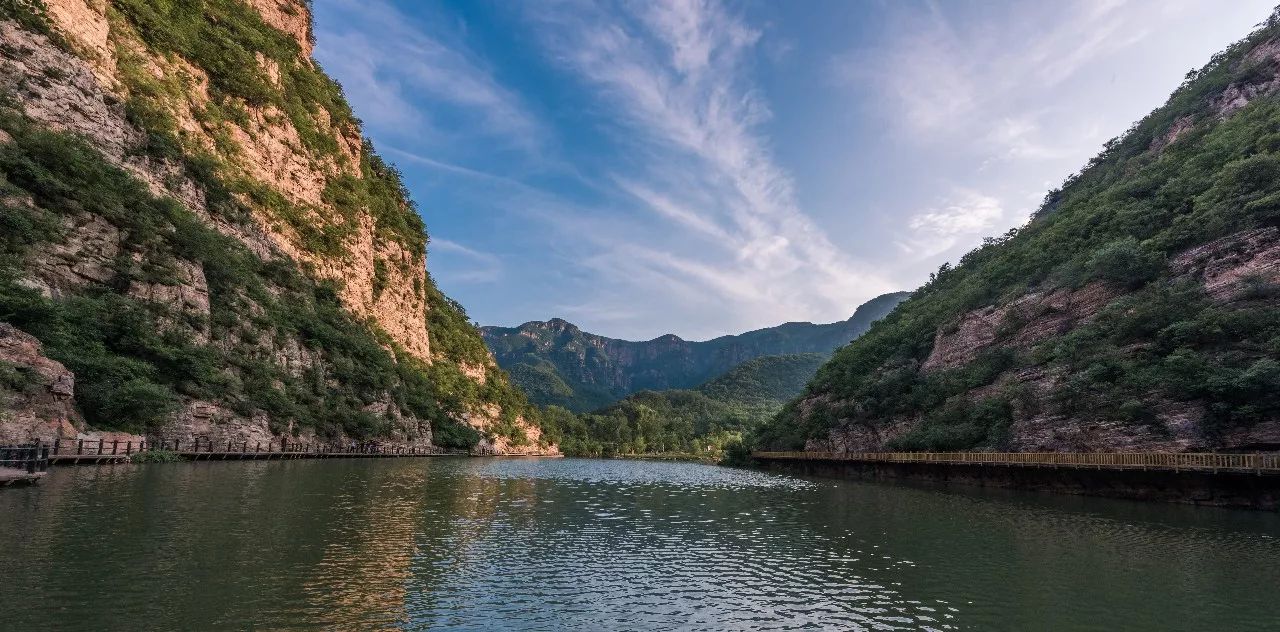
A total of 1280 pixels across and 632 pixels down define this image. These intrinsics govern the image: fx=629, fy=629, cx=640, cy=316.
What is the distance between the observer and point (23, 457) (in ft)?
94.0

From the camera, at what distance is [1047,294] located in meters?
71.1

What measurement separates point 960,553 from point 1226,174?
63065 mm

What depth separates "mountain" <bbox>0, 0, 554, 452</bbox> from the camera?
44375mm

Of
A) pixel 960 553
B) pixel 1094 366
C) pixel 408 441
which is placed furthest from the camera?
pixel 408 441

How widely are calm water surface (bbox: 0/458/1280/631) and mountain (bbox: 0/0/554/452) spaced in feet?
54.9

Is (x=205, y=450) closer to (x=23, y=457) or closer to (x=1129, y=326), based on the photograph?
(x=23, y=457)

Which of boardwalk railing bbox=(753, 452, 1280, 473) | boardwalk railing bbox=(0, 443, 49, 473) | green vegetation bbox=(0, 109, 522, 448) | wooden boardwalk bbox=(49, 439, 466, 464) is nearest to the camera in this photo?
boardwalk railing bbox=(0, 443, 49, 473)

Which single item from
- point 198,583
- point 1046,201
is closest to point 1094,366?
point 198,583

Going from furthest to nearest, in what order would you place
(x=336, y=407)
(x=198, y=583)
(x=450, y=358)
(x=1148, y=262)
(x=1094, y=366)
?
(x=450, y=358) < (x=336, y=407) < (x=1148, y=262) < (x=1094, y=366) < (x=198, y=583)

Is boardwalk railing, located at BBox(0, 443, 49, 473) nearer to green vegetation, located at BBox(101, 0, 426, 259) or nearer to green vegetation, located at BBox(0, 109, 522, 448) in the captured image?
green vegetation, located at BBox(0, 109, 522, 448)

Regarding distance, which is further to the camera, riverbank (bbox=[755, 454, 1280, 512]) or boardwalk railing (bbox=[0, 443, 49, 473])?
riverbank (bbox=[755, 454, 1280, 512])

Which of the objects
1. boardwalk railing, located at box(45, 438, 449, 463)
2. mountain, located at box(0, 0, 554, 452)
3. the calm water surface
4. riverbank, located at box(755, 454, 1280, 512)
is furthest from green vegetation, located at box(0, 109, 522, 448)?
riverbank, located at box(755, 454, 1280, 512)

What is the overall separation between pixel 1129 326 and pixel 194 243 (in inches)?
3346

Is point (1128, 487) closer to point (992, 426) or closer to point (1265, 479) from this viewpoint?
point (1265, 479)
